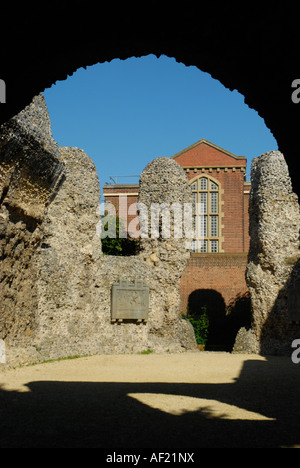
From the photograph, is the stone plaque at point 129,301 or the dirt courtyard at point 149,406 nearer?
the dirt courtyard at point 149,406

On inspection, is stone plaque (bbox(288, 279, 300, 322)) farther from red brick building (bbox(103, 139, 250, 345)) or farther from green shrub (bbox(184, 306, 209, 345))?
red brick building (bbox(103, 139, 250, 345))

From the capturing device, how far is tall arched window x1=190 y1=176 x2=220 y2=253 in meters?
27.3

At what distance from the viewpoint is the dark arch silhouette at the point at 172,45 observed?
318cm

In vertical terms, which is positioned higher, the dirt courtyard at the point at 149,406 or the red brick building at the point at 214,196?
the red brick building at the point at 214,196

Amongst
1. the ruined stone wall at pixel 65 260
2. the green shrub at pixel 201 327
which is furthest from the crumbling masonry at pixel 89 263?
the green shrub at pixel 201 327

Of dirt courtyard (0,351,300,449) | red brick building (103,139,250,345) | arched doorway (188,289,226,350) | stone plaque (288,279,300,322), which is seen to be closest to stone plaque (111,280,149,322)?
dirt courtyard (0,351,300,449)

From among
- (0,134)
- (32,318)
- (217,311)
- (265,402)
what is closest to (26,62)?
(0,134)

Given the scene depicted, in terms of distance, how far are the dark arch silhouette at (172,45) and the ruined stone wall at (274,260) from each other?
928 centimetres

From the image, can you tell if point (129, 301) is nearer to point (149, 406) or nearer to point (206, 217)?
point (149, 406)

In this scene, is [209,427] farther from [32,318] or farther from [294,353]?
[294,353]

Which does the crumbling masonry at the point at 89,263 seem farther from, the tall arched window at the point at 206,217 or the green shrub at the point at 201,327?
the tall arched window at the point at 206,217

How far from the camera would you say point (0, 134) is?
6.73 metres

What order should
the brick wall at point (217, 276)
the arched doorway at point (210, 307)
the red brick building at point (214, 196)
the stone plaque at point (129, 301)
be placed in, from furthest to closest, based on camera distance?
1. the red brick building at point (214, 196)
2. the brick wall at point (217, 276)
3. the arched doorway at point (210, 307)
4. the stone plaque at point (129, 301)

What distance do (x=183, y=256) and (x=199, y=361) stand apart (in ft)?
14.4
